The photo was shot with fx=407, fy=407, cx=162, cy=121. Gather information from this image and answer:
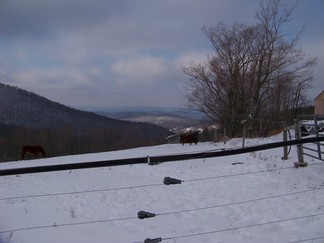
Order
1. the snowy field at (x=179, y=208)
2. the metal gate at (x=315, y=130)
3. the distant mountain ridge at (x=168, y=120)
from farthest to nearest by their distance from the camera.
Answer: the distant mountain ridge at (x=168, y=120) < the metal gate at (x=315, y=130) < the snowy field at (x=179, y=208)

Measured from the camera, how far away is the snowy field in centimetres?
541

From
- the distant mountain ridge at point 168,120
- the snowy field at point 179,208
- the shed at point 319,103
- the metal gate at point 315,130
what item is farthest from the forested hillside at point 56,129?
the metal gate at point 315,130

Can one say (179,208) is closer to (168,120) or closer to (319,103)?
(319,103)

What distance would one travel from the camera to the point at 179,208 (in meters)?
7.77

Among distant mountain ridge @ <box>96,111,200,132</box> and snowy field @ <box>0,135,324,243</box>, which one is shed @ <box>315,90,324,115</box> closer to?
distant mountain ridge @ <box>96,111,200,132</box>

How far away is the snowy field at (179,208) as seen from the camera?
17.8 ft

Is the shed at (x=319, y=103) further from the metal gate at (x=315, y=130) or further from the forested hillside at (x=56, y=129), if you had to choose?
the metal gate at (x=315, y=130)

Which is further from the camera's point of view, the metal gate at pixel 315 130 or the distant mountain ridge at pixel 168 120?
the distant mountain ridge at pixel 168 120

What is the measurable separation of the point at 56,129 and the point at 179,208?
8401 centimetres

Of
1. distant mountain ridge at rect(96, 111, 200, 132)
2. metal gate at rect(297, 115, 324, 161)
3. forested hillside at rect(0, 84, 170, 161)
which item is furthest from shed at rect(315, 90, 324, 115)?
metal gate at rect(297, 115, 324, 161)

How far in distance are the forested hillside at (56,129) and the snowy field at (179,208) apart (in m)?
54.3

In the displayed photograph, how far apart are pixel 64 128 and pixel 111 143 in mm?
13359

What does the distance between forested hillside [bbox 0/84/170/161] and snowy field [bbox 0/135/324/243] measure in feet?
178

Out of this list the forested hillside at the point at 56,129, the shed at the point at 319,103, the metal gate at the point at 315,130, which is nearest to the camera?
the metal gate at the point at 315,130
